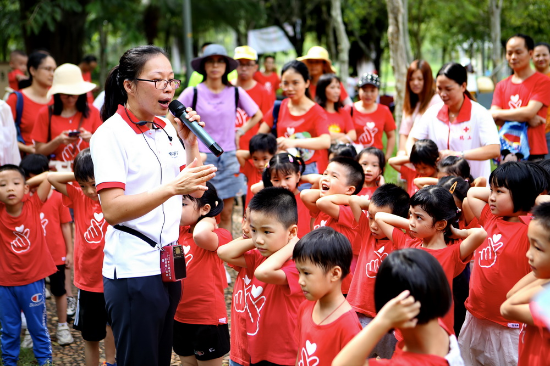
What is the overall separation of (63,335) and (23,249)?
3.03 feet

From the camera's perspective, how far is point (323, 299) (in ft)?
8.66

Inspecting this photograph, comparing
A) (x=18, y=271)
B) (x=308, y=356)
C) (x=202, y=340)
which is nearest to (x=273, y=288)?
(x=308, y=356)

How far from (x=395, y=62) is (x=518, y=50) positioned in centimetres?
309

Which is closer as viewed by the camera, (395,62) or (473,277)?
(473,277)

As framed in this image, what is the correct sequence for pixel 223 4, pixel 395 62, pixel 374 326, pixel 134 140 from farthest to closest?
pixel 223 4, pixel 395 62, pixel 134 140, pixel 374 326

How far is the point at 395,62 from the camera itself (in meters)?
8.45

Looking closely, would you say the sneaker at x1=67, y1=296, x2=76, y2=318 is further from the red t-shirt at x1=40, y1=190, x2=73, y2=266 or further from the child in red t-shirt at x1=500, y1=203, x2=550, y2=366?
the child in red t-shirt at x1=500, y1=203, x2=550, y2=366

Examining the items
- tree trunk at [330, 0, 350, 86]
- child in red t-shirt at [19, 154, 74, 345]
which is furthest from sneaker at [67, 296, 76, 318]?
tree trunk at [330, 0, 350, 86]

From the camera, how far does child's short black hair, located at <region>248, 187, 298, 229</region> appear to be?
3080mm

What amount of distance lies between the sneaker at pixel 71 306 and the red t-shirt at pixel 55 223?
1.86ft

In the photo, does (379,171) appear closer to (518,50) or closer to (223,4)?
(518,50)

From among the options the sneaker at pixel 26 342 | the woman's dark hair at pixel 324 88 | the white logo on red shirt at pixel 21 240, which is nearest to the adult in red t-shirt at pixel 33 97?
the white logo on red shirt at pixel 21 240

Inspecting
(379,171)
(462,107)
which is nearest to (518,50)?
(462,107)

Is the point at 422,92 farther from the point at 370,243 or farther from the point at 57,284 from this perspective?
the point at 57,284
